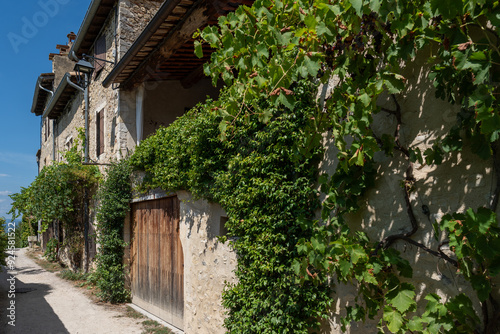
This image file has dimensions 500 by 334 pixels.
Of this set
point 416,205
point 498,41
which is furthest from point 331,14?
point 416,205

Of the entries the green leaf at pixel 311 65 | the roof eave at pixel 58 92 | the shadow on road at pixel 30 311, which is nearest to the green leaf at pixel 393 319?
the green leaf at pixel 311 65

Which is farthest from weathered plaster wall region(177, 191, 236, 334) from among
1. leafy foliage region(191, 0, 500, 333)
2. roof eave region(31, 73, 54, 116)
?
roof eave region(31, 73, 54, 116)

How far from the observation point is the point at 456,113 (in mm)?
2250

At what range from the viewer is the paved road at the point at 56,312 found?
5703mm

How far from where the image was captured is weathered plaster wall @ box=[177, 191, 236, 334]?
4.36 m

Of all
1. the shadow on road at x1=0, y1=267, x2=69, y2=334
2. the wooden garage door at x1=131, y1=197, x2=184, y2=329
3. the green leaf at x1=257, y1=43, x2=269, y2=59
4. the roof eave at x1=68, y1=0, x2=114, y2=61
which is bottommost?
the shadow on road at x1=0, y1=267, x2=69, y2=334

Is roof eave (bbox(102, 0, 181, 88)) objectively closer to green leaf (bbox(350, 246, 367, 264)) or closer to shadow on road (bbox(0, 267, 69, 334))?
green leaf (bbox(350, 246, 367, 264))

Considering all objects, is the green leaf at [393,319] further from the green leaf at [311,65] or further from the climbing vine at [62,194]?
the climbing vine at [62,194]

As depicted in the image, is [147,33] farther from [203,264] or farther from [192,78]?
[203,264]

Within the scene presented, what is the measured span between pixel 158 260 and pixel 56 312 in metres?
2.16

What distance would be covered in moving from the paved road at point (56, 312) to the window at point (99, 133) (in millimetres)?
3328

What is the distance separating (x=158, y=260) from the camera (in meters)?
6.40

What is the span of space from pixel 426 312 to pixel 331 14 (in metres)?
1.75

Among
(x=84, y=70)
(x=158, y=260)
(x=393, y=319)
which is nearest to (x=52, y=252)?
(x=84, y=70)
